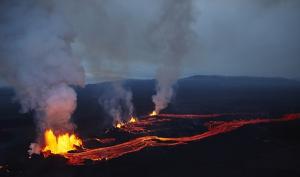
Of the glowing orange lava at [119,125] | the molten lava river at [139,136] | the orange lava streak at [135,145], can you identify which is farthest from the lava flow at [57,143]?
the glowing orange lava at [119,125]

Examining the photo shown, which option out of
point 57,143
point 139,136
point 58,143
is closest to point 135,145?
point 139,136

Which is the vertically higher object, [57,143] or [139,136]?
[57,143]

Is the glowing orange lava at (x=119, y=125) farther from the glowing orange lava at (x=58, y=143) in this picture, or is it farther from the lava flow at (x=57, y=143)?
the lava flow at (x=57, y=143)

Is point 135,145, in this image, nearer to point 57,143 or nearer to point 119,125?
point 57,143

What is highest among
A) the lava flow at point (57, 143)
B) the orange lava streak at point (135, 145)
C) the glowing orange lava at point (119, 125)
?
the glowing orange lava at point (119, 125)

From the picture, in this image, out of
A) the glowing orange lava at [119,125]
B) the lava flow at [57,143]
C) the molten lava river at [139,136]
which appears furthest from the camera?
the glowing orange lava at [119,125]

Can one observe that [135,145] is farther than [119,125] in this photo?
No

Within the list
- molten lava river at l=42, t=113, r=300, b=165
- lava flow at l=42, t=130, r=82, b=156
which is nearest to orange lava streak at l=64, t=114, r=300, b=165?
molten lava river at l=42, t=113, r=300, b=165
